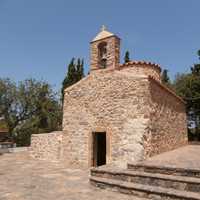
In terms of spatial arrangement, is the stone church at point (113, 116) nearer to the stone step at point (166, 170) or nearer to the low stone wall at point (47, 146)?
the low stone wall at point (47, 146)

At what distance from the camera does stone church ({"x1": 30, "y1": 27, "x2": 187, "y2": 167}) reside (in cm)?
889

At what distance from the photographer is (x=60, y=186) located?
22.1 feet

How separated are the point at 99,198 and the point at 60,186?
1.57 metres

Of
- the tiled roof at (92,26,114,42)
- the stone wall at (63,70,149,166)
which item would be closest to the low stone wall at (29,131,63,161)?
the stone wall at (63,70,149,166)

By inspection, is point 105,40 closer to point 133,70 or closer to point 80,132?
point 133,70

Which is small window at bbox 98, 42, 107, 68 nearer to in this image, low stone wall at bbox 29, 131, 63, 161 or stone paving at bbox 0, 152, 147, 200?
low stone wall at bbox 29, 131, 63, 161

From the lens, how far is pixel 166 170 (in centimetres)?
637

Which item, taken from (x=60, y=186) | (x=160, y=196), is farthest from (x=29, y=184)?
(x=160, y=196)

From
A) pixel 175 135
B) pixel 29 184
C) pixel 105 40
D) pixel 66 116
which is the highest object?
pixel 105 40

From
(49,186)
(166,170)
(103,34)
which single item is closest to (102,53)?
(103,34)

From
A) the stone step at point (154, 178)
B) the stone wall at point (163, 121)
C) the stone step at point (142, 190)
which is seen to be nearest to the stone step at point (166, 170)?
the stone step at point (154, 178)

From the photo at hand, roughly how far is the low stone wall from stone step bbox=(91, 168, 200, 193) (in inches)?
179

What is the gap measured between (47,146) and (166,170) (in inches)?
293

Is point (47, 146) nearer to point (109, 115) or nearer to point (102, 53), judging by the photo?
point (109, 115)
